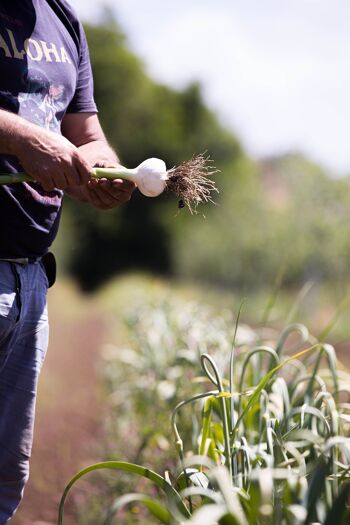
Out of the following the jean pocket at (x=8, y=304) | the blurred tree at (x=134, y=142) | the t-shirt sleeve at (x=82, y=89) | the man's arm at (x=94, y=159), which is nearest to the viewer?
the jean pocket at (x=8, y=304)

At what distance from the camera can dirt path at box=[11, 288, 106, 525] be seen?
13.8 ft

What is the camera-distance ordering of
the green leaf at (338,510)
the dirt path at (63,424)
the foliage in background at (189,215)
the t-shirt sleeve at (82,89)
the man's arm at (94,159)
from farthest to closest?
the foliage in background at (189,215), the dirt path at (63,424), the t-shirt sleeve at (82,89), the man's arm at (94,159), the green leaf at (338,510)

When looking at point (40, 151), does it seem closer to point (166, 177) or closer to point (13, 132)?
point (13, 132)

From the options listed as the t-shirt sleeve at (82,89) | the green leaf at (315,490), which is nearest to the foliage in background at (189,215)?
the t-shirt sleeve at (82,89)

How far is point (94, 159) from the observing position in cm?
246

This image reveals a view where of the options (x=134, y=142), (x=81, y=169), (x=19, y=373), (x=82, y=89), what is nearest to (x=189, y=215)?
(x=134, y=142)

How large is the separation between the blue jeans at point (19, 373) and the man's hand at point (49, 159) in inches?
12.7

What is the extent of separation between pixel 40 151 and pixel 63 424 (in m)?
4.26

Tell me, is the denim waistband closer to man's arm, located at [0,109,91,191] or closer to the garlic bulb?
man's arm, located at [0,109,91,191]

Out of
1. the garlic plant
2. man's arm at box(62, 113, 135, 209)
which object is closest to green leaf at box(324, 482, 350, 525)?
the garlic plant

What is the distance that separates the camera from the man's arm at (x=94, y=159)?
2.33m

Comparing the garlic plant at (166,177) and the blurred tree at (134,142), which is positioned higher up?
the garlic plant at (166,177)

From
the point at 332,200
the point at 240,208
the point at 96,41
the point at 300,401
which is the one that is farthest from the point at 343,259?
the point at 96,41

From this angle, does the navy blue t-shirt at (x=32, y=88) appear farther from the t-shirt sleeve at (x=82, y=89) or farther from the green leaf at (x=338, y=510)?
the green leaf at (x=338, y=510)
